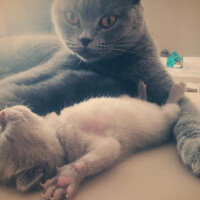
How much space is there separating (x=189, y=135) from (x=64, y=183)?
32cm

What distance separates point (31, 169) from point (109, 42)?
1.15ft

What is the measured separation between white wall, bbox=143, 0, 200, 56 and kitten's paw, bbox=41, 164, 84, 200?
45 cm

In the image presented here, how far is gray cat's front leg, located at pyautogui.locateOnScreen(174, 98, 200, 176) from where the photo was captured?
1.56ft

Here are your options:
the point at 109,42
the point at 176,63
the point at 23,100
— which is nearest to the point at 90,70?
the point at 109,42

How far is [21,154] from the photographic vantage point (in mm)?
423

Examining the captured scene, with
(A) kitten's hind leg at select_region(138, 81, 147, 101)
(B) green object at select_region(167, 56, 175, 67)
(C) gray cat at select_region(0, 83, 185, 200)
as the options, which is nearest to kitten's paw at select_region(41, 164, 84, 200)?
(C) gray cat at select_region(0, 83, 185, 200)

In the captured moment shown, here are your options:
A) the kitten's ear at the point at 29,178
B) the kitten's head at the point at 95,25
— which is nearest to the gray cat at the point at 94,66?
the kitten's head at the point at 95,25

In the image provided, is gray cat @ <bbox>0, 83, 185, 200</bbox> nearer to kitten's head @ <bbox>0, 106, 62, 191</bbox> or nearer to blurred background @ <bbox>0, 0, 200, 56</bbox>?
kitten's head @ <bbox>0, 106, 62, 191</bbox>

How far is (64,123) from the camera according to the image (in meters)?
0.52

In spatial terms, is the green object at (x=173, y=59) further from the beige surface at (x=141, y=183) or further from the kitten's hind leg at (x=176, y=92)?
the beige surface at (x=141, y=183)

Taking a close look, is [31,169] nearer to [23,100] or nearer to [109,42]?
[23,100]

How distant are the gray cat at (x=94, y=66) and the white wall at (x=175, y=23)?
0.03 meters

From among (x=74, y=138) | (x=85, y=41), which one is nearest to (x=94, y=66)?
(x=85, y=41)

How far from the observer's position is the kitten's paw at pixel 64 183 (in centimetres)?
39
